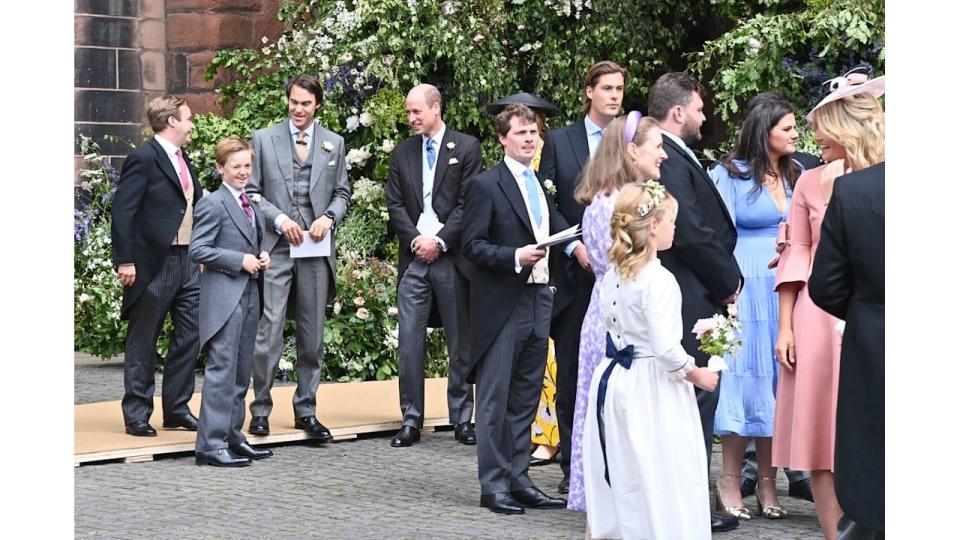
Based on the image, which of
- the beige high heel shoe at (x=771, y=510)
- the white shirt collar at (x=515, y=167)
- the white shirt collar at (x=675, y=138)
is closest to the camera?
the white shirt collar at (x=675, y=138)

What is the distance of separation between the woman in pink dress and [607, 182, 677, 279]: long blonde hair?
26.6 inches

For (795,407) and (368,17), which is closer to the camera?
(795,407)

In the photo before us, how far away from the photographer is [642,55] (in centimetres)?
1410

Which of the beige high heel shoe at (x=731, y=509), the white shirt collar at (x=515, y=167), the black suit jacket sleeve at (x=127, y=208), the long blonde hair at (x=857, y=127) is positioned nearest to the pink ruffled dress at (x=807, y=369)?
the long blonde hair at (x=857, y=127)

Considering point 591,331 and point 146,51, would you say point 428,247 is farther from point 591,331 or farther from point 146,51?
point 146,51

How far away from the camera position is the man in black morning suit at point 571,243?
7.71 m

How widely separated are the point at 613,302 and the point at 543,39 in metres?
8.66

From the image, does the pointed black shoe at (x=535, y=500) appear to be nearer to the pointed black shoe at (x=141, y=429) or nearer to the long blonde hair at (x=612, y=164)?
the long blonde hair at (x=612, y=164)

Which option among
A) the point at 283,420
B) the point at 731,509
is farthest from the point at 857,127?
the point at 283,420

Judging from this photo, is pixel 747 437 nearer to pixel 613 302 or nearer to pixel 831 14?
pixel 613 302

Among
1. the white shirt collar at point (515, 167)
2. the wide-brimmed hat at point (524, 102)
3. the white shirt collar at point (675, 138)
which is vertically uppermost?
the wide-brimmed hat at point (524, 102)

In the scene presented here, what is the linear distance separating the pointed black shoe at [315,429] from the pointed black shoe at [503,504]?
214cm

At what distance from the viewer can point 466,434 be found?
30.0ft

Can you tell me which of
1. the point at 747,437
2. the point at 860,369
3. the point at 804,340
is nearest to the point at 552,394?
the point at 747,437
